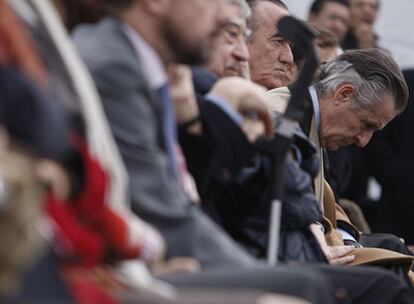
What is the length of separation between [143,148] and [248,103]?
2.39 feet

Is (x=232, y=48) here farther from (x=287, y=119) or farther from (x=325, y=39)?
(x=325, y=39)

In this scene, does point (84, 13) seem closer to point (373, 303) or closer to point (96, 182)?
point (96, 182)

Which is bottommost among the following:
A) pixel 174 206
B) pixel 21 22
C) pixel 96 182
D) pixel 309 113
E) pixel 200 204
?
pixel 309 113

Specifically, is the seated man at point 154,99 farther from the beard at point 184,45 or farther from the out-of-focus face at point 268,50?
the out-of-focus face at point 268,50

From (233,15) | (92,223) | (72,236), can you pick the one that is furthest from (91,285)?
(233,15)

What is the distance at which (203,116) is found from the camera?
480 cm

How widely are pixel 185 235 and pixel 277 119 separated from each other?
1069 millimetres

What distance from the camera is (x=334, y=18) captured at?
10.0m

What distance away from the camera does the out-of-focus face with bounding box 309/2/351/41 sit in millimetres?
10000

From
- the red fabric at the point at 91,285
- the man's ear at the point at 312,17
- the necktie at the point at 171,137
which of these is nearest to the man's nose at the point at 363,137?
the necktie at the point at 171,137

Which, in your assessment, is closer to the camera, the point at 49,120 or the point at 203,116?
the point at 49,120

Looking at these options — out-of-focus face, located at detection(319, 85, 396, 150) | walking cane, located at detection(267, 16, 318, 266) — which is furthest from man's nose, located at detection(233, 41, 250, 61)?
out-of-focus face, located at detection(319, 85, 396, 150)

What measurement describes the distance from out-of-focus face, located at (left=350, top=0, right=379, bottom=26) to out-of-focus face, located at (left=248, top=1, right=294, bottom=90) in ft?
12.1

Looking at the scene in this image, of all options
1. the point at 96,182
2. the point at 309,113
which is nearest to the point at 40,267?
the point at 96,182
